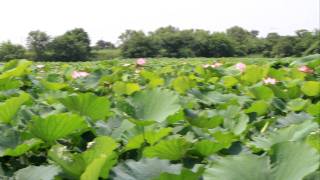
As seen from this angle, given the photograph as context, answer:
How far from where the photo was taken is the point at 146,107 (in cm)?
86

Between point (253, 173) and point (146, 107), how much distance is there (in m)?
0.38

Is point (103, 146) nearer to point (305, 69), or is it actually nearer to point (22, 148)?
point (22, 148)

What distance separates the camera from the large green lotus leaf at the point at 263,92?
3.76ft

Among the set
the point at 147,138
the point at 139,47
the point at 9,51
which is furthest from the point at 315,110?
the point at 9,51

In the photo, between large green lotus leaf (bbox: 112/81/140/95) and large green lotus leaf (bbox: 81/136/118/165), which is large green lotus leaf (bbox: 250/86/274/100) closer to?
large green lotus leaf (bbox: 112/81/140/95)

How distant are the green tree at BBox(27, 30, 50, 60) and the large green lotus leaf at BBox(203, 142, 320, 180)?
4699 cm

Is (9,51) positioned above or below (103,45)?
above

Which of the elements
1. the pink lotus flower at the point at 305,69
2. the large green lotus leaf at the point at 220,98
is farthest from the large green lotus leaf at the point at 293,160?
the pink lotus flower at the point at 305,69

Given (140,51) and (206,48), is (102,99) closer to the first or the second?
(140,51)

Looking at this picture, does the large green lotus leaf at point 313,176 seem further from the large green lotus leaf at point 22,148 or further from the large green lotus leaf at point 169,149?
the large green lotus leaf at point 22,148

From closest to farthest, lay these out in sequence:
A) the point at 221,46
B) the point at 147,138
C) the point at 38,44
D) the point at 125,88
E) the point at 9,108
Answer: the point at 147,138 < the point at 9,108 < the point at 125,88 < the point at 221,46 < the point at 38,44

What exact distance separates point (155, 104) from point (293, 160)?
38cm

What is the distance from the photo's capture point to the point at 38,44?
47.3 meters

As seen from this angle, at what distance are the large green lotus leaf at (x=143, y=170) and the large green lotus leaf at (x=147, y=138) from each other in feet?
0.36
